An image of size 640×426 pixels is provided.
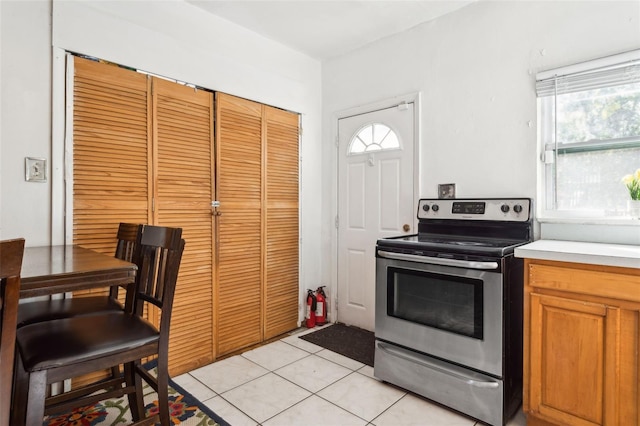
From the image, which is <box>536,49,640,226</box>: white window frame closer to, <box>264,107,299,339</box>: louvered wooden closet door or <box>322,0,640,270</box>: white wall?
<box>322,0,640,270</box>: white wall

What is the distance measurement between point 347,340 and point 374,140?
1775 mm

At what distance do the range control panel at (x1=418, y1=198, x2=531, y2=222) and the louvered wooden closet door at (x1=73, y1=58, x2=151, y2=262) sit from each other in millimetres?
2040

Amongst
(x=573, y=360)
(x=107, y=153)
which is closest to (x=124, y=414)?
(x=107, y=153)

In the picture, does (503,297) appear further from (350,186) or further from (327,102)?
(327,102)

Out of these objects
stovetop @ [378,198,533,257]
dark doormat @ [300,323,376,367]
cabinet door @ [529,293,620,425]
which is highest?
stovetop @ [378,198,533,257]

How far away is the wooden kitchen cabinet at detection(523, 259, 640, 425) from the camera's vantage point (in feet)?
5.07

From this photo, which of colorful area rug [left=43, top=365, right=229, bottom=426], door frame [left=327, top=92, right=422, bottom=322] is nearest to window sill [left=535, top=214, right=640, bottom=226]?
door frame [left=327, top=92, right=422, bottom=322]

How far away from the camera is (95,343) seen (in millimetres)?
1412

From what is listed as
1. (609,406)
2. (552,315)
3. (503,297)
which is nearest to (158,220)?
(503,297)

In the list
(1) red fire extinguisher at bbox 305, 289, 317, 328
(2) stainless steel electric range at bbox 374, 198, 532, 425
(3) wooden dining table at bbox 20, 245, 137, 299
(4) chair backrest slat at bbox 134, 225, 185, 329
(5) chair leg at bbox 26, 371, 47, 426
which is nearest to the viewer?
(3) wooden dining table at bbox 20, 245, 137, 299

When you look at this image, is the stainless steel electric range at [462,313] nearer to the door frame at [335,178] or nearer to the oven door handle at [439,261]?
the oven door handle at [439,261]

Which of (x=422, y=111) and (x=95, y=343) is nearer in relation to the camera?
(x=95, y=343)

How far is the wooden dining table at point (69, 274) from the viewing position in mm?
1118

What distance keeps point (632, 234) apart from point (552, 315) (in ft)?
2.44
